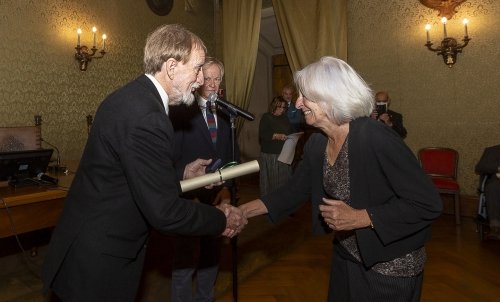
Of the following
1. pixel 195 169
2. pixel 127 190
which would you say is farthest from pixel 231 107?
pixel 127 190

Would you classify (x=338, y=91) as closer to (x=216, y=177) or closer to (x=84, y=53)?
(x=216, y=177)

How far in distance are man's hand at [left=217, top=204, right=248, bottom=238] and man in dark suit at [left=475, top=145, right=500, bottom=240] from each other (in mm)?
3164

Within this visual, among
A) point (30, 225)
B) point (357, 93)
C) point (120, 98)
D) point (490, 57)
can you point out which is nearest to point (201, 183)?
point (120, 98)

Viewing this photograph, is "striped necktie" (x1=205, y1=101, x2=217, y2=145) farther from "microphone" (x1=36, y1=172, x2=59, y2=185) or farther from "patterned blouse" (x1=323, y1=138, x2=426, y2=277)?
"microphone" (x1=36, y1=172, x2=59, y2=185)

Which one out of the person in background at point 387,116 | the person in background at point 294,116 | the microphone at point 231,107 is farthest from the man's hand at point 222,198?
the person in background at point 387,116

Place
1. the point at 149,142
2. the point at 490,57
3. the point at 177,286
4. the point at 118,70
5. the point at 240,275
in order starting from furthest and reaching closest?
the point at 118,70
the point at 490,57
the point at 240,275
the point at 177,286
the point at 149,142

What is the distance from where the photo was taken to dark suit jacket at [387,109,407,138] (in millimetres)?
4907

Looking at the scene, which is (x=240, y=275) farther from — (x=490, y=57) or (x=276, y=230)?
(x=490, y=57)

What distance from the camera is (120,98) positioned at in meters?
1.26

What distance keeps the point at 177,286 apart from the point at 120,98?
1447mm

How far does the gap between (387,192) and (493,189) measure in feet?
10.3

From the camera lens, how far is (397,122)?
495 cm

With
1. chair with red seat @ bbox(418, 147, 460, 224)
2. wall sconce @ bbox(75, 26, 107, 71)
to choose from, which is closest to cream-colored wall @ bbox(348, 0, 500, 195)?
chair with red seat @ bbox(418, 147, 460, 224)

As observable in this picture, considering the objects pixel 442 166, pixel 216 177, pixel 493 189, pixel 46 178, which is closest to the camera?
pixel 216 177
